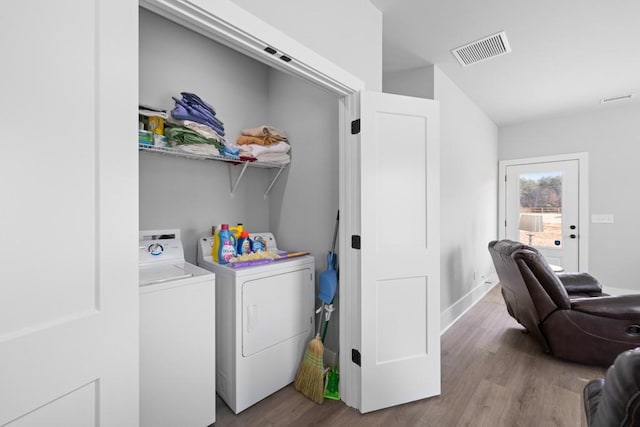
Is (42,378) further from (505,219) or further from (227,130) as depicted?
(505,219)

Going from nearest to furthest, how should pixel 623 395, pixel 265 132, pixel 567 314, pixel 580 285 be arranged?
pixel 623 395
pixel 567 314
pixel 265 132
pixel 580 285

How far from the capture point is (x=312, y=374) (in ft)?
6.29

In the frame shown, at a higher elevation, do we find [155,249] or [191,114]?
[191,114]

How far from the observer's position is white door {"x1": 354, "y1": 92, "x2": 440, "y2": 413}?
69.5 inches

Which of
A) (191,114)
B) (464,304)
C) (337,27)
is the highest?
(337,27)

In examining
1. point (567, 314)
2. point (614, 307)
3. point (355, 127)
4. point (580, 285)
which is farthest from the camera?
point (580, 285)

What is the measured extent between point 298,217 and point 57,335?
6.09 ft

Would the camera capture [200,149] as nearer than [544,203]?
Yes

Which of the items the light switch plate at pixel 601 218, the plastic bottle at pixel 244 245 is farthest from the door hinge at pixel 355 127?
the light switch plate at pixel 601 218

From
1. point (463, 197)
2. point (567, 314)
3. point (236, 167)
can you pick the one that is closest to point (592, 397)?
point (567, 314)

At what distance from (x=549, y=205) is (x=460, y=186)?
226 centimetres

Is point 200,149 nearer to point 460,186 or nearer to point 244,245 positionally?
point 244,245

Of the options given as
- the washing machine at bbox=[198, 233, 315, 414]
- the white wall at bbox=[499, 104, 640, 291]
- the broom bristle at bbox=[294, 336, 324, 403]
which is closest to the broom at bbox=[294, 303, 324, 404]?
Result: the broom bristle at bbox=[294, 336, 324, 403]

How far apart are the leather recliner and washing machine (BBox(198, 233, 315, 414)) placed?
1782 millimetres
